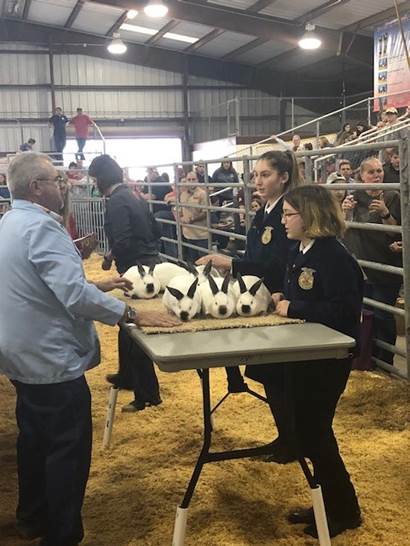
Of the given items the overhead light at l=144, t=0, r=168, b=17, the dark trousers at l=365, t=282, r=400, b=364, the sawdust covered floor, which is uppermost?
the overhead light at l=144, t=0, r=168, b=17

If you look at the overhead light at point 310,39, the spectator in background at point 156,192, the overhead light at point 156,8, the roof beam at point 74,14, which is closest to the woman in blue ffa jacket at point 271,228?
the spectator in background at point 156,192

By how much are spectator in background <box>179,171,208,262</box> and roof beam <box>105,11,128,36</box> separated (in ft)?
32.0

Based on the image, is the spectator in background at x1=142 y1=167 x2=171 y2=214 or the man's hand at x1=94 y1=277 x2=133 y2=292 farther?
the spectator in background at x1=142 y1=167 x2=171 y2=214

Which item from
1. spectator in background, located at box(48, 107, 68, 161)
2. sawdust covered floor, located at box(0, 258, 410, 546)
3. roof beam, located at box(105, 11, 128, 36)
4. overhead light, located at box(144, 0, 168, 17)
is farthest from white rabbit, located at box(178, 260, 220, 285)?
spectator in background, located at box(48, 107, 68, 161)

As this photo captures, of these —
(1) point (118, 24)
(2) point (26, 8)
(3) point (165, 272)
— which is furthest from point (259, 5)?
(3) point (165, 272)

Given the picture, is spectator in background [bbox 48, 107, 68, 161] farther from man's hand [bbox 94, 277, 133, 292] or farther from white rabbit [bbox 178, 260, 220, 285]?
man's hand [bbox 94, 277, 133, 292]

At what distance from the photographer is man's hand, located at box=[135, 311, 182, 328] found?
2621mm

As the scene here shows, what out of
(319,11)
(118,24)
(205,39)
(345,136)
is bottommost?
(345,136)

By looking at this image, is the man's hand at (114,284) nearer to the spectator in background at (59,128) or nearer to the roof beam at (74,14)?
the roof beam at (74,14)

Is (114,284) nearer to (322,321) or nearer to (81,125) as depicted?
(322,321)

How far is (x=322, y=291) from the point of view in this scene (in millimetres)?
2600

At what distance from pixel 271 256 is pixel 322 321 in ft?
2.02

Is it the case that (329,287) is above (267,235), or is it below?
below

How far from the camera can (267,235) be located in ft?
10.4
